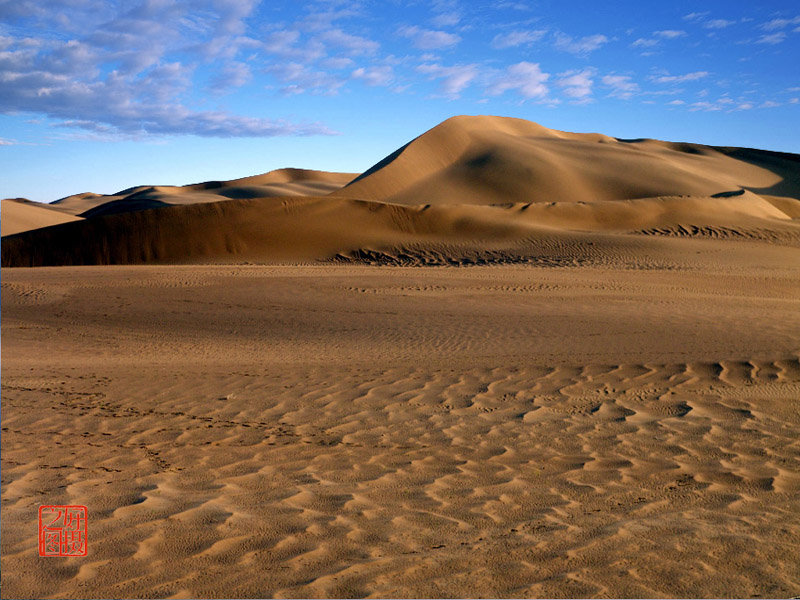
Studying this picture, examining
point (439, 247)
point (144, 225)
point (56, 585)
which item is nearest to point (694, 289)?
point (439, 247)

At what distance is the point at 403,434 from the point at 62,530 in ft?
10.9

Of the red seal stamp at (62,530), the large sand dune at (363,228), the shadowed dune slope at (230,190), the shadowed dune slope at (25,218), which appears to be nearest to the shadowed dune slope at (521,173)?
the large sand dune at (363,228)

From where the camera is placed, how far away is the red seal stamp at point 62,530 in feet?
13.4

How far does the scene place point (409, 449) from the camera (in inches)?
252

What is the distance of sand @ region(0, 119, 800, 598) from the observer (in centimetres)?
393

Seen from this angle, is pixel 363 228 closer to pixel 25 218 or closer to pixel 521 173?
pixel 521 173

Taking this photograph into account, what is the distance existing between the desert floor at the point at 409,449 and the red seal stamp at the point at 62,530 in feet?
0.29

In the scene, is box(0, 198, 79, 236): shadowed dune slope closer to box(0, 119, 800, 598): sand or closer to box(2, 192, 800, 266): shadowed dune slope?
box(2, 192, 800, 266): shadowed dune slope

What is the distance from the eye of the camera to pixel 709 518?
4609mm

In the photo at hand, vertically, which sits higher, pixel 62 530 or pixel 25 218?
pixel 25 218

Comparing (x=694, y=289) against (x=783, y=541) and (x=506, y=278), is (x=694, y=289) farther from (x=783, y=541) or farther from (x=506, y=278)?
(x=783, y=541)

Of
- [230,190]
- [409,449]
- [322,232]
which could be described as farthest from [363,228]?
[230,190]

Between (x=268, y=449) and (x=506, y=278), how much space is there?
13822 mm

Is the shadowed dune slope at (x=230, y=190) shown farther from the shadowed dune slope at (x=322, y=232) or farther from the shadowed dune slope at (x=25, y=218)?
the shadowed dune slope at (x=322, y=232)
